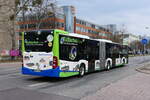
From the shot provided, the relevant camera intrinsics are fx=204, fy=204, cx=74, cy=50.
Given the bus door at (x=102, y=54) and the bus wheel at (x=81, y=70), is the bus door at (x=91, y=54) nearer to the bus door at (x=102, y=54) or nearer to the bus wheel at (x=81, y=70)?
the bus wheel at (x=81, y=70)

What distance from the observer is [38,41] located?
37.9ft

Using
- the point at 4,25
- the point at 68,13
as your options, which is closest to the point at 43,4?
the point at 4,25

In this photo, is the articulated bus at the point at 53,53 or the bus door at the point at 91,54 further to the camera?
the bus door at the point at 91,54

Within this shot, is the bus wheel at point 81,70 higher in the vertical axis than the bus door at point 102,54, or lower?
lower

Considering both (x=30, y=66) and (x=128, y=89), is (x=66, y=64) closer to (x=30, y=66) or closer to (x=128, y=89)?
(x=30, y=66)

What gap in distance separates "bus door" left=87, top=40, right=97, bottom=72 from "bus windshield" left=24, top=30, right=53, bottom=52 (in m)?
4.45

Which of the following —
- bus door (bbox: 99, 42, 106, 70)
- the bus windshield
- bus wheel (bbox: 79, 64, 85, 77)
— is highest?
the bus windshield

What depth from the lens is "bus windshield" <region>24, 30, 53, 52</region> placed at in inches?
441

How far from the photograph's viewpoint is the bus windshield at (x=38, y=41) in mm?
11203

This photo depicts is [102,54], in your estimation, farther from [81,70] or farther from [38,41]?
[38,41]

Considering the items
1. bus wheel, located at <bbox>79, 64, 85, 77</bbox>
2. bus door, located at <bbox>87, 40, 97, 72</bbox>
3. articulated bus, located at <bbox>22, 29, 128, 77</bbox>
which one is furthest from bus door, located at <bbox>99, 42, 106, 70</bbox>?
bus wheel, located at <bbox>79, 64, 85, 77</bbox>

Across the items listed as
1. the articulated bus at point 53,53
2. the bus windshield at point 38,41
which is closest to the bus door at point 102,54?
the articulated bus at point 53,53

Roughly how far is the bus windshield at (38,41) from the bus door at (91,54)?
14.6 feet

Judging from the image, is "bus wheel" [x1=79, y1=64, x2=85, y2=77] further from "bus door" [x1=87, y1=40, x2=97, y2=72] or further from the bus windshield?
the bus windshield
